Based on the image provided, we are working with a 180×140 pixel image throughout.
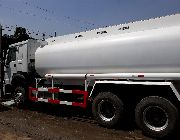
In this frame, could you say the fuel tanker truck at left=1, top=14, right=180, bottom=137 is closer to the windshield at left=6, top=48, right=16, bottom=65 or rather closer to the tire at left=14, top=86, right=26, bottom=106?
the tire at left=14, top=86, right=26, bottom=106

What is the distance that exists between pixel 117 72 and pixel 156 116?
1.91m

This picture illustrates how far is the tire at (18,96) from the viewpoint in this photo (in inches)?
472

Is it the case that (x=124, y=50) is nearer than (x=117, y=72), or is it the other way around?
(x=124, y=50)

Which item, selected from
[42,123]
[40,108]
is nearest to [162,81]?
[42,123]

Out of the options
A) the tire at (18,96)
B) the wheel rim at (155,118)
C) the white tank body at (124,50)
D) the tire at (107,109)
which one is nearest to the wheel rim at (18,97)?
the tire at (18,96)

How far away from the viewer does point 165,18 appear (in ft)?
26.7

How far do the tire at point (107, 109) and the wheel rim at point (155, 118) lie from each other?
2.91 ft

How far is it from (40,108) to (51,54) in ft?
9.26

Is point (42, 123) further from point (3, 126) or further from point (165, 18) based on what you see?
point (165, 18)

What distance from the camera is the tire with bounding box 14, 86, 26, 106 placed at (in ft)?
39.3

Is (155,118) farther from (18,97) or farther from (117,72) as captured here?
(18,97)

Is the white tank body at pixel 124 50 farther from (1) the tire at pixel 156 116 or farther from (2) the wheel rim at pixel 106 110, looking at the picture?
(2) the wheel rim at pixel 106 110

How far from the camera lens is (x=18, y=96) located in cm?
1216

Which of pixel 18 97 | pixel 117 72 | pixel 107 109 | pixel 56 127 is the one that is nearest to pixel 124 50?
pixel 117 72
